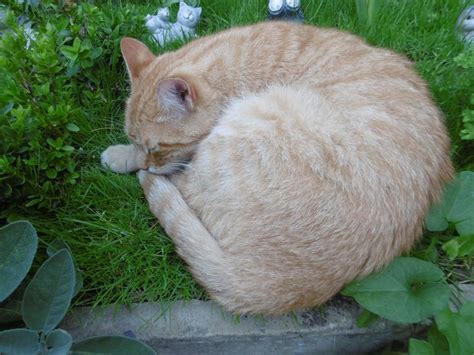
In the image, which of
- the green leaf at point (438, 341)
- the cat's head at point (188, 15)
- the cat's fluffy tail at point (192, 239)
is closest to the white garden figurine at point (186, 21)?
the cat's head at point (188, 15)

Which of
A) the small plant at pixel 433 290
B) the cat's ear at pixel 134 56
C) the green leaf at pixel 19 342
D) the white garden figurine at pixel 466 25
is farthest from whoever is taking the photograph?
the white garden figurine at pixel 466 25

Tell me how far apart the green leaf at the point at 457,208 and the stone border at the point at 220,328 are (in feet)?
1.40

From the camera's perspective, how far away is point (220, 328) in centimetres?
182

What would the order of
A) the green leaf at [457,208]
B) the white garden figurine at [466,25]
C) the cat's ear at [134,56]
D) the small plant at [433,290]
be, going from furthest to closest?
the white garden figurine at [466,25], the cat's ear at [134,56], the green leaf at [457,208], the small plant at [433,290]

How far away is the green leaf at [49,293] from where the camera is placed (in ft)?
5.17

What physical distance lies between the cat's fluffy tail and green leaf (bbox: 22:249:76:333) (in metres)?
0.43

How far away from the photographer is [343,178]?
5.63 feet

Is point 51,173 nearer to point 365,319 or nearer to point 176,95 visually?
point 176,95

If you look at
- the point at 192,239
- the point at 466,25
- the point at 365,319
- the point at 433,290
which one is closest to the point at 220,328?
the point at 192,239

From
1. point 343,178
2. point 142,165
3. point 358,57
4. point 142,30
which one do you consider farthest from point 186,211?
point 142,30

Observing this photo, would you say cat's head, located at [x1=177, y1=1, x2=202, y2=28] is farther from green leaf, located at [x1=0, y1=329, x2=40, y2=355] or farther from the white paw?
green leaf, located at [x1=0, y1=329, x2=40, y2=355]

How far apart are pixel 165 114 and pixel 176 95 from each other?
0.37 feet

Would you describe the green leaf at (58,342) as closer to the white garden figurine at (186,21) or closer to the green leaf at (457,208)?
the green leaf at (457,208)

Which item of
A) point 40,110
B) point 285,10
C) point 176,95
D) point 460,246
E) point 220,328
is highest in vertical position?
point 285,10
